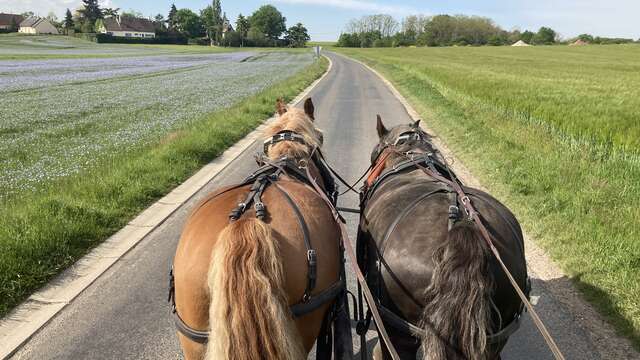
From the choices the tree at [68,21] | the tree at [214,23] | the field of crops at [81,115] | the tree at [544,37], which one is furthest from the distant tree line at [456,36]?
the field of crops at [81,115]

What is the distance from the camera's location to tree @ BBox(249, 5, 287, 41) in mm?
141512

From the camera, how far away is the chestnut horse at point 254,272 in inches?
81.8

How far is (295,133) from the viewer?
4.04 m

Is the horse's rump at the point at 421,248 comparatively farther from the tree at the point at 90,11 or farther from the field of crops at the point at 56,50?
the tree at the point at 90,11

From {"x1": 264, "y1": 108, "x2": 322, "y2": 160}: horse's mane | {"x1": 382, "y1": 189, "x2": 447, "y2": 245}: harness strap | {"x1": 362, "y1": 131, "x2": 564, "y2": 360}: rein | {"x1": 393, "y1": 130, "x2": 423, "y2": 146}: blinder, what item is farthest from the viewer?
{"x1": 393, "y1": 130, "x2": 423, "y2": 146}: blinder

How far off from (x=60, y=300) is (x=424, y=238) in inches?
144

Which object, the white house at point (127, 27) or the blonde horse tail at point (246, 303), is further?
the white house at point (127, 27)

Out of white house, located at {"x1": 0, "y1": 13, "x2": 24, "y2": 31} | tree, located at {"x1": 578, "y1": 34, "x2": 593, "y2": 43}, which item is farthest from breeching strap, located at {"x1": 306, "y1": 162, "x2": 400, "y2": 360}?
tree, located at {"x1": 578, "y1": 34, "x2": 593, "y2": 43}

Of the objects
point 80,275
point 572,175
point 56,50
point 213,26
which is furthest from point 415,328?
point 213,26

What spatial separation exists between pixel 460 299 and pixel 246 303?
3.31ft

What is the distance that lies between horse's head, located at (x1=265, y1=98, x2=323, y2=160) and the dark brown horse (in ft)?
Result: 2.91

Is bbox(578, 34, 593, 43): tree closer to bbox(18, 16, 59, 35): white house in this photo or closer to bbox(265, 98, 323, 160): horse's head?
bbox(18, 16, 59, 35): white house

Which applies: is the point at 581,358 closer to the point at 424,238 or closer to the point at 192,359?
the point at 424,238

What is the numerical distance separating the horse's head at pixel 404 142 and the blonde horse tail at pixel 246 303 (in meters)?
2.13
